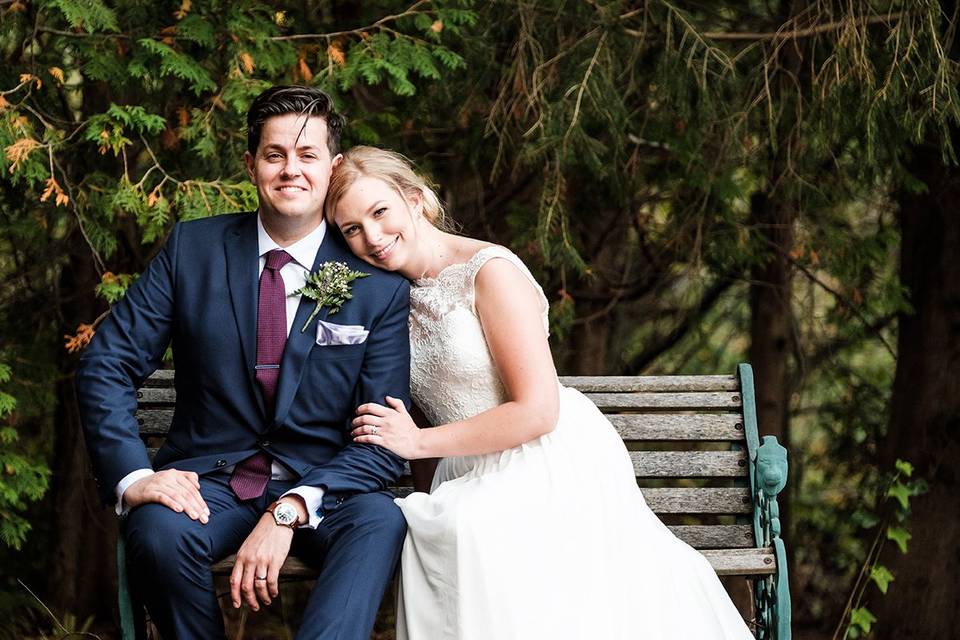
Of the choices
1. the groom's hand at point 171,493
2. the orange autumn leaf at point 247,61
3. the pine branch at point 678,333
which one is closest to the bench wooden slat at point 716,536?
the groom's hand at point 171,493

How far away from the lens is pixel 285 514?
11.1ft

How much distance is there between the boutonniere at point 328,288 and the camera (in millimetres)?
3682

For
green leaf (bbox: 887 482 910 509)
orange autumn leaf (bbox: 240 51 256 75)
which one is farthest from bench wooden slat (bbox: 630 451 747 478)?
orange autumn leaf (bbox: 240 51 256 75)

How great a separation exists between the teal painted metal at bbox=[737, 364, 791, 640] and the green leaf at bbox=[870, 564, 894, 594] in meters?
1.65

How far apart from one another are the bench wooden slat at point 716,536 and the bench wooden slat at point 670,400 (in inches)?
17.9

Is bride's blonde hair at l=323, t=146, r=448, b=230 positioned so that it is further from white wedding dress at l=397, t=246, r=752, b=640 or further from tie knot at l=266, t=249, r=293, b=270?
white wedding dress at l=397, t=246, r=752, b=640

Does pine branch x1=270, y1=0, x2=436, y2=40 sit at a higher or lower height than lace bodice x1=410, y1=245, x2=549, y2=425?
higher

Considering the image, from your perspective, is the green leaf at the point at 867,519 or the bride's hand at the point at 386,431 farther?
the green leaf at the point at 867,519

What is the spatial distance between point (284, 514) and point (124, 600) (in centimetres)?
61

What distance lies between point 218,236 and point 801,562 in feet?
16.7

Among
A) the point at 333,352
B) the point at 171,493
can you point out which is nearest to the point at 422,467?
the point at 333,352

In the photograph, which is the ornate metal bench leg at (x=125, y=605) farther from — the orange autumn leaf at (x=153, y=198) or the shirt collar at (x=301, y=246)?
the orange autumn leaf at (x=153, y=198)

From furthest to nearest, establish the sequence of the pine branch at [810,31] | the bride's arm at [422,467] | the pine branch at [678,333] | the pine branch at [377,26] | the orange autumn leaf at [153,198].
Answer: the pine branch at [678,333]
the pine branch at [810,31]
the pine branch at [377,26]
the orange autumn leaf at [153,198]
the bride's arm at [422,467]

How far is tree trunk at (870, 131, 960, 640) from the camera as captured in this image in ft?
18.0
